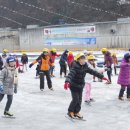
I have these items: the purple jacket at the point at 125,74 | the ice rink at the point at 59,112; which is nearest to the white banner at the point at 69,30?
the ice rink at the point at 59,112

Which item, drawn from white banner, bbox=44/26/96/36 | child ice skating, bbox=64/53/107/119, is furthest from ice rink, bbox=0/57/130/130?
white banner, bbox=44/26/96/36

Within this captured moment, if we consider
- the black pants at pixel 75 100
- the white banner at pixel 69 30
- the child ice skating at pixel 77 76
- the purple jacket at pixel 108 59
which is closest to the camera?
the child ice skating at pixel 77 76

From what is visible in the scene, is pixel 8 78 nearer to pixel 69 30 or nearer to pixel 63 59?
pixel 63 59

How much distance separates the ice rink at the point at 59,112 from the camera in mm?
9122

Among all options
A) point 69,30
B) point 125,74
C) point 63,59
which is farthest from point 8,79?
point 69,30

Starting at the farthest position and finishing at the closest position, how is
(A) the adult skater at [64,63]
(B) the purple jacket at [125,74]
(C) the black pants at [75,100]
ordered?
(A) the adult skater at [64,63] < (B) the purple jacket at [125,74] < (C) the black pants at [75,100]

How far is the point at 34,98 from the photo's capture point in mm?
13242

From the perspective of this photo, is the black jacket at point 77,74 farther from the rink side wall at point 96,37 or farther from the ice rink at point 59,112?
the rink side wall at point 96,37

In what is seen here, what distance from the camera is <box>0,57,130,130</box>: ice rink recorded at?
9.12 meters

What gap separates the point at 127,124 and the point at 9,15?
217ft

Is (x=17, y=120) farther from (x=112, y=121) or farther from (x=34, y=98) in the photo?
(x=34, y=98)

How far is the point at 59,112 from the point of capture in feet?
35.2

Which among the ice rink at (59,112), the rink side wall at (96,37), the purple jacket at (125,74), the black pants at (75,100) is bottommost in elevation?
the ice rink at (59,112)

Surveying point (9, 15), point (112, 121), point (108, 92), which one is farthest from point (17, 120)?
point (9, 15)
